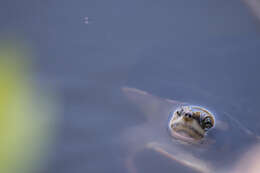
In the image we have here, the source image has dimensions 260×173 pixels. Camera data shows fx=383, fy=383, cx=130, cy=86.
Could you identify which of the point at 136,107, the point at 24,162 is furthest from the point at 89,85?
the point at 24,162

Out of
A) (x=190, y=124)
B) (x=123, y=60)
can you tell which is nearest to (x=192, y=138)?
(x=190, y=124)

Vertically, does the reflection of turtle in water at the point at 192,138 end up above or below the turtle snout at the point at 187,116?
below

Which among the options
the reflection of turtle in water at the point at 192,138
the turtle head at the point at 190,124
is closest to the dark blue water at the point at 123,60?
the reflection of turtle in water at the point at 192,138

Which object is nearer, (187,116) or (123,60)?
(187,116)

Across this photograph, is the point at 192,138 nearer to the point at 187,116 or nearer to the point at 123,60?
the point at 187,116

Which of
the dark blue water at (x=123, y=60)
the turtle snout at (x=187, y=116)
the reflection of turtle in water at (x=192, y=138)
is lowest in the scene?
the reflection of turtle in water at (x=192, y=138)

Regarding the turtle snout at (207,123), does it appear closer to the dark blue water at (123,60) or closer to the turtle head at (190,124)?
the turtle head at (190,124)

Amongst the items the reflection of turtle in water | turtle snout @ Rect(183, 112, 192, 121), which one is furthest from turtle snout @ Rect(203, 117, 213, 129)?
Result: turtle snout @ Rect(183, 112, 192, 121)
